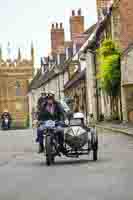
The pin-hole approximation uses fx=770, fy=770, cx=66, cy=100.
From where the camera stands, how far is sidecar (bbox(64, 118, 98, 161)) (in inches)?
696

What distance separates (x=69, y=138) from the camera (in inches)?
697

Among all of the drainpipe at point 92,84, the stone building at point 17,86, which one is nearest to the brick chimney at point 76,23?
the drainpipe at point 92,84

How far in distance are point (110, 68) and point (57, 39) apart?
50188 millimetres

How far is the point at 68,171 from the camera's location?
611 inches

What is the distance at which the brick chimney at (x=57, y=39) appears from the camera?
100 metres

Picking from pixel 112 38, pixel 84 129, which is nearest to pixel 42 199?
pixel 84 129

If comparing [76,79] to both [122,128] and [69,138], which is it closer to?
[122,128]

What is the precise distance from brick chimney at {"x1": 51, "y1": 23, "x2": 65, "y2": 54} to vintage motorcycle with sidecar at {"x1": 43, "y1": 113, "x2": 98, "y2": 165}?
→ 82037mm

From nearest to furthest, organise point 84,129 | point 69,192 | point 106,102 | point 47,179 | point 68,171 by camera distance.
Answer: point 69,192 → point 47,179 → point 68,171 → point 84,129 → point 106,102

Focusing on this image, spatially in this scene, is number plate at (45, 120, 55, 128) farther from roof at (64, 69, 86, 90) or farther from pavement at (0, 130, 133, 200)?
roof at (64, 69, 86, 90)

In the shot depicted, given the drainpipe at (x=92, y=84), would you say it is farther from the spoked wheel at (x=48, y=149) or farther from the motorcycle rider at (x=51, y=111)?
the spoked wheel at (x=48, y=149)

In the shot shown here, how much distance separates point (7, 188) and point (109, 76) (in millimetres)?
41175

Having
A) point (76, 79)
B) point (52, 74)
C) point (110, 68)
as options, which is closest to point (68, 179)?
point (110, 68)

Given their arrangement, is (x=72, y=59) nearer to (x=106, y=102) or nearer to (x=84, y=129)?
(x=106, y=102)
